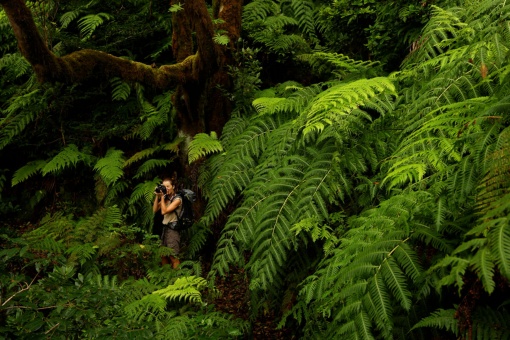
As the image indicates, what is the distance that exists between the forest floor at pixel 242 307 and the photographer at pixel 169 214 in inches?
25.5

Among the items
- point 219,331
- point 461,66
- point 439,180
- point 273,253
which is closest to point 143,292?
point 219,331

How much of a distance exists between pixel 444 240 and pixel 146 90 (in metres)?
5.88

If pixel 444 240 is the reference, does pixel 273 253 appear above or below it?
below

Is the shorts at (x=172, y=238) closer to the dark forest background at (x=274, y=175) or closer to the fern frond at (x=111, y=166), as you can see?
the dark forest background at (x=274, y=175)

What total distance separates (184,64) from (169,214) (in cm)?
177

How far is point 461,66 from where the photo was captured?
2.94m

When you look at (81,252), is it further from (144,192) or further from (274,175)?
(274,175)

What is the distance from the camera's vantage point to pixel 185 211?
5.02 m

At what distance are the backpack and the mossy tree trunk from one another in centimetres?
102

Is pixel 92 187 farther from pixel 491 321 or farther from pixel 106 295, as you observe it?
pixel 491 321

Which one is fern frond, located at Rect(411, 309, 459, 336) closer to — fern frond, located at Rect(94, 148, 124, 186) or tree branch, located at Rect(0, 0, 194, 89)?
tree branch, located at Rect(0, 0, 194, 89)

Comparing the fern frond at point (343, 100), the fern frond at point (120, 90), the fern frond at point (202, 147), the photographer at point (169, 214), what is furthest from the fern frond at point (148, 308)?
the fern frond at point (120, 90)

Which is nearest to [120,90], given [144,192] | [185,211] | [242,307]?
[144,192]

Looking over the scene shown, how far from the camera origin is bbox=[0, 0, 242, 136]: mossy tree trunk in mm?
3605
